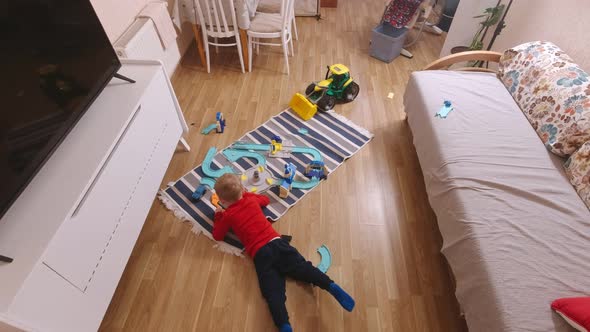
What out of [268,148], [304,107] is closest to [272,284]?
[268,148]

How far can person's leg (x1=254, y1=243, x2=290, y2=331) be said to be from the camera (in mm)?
1416

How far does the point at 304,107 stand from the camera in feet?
8.17

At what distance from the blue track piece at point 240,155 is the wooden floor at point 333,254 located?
128 millimetres

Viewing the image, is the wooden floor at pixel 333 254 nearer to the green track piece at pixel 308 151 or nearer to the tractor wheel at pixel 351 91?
the tractor wheel at pixel 351 91

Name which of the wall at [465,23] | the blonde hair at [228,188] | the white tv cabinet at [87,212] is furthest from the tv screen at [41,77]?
the wall at [465,23]

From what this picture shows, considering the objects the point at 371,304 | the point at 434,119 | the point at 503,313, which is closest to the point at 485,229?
the point at 503,313

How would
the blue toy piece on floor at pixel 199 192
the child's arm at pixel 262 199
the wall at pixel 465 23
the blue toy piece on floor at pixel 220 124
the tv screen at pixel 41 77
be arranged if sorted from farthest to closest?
the wall at pixel 465 23 < the blue toy piece on floor at pixel 220 124 < the blue toy piece on floor at pixel 199 192 < the child's arm at pixel 262 199 < the tv screen at pixel 41 77

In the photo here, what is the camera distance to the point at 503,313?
1.10 m

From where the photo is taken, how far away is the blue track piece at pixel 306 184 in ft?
6.61

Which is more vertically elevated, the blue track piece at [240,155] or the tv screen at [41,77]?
the tv screen at [41,77]

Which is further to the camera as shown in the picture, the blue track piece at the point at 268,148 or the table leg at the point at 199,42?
the table leg at the point at 199,42

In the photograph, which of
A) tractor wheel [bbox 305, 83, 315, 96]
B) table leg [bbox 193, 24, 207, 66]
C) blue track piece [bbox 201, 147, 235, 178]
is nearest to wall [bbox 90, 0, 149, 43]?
table leg [bbox 193, 24, 207, 66]

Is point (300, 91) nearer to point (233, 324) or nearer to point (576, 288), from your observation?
point (233, 324)

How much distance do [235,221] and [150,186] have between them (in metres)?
0.52
